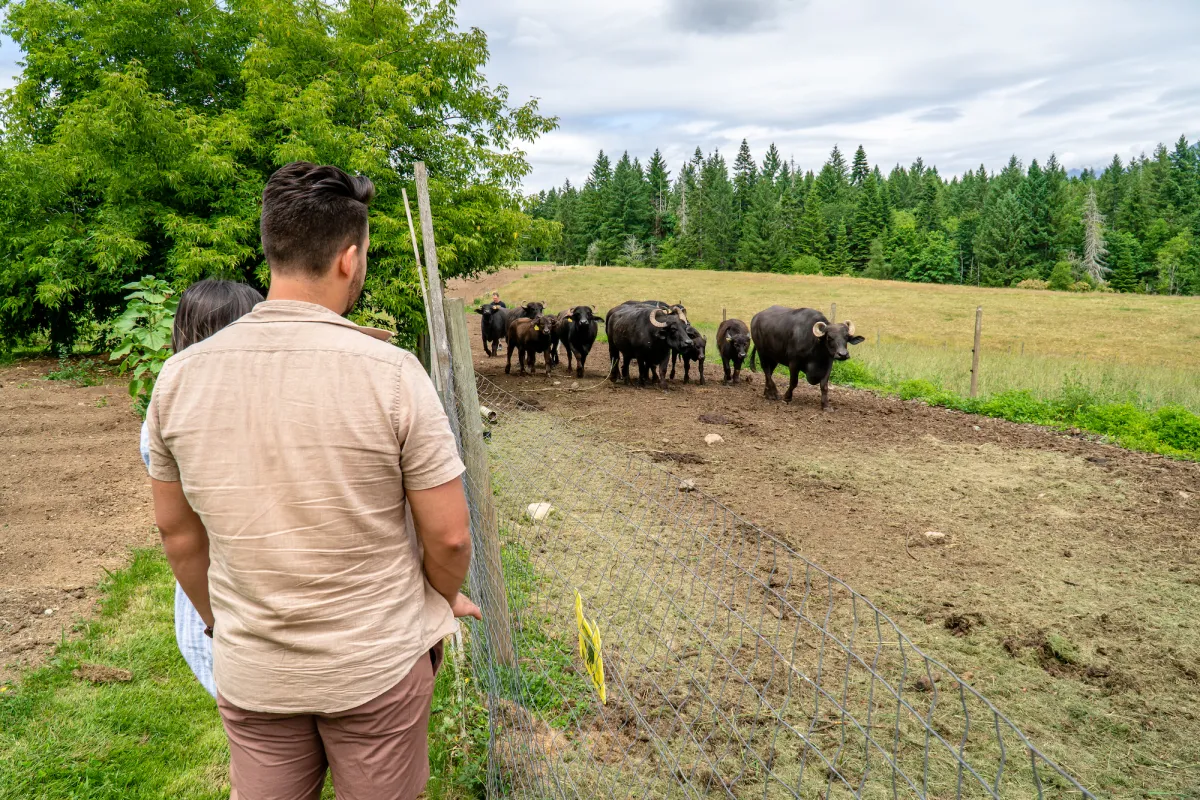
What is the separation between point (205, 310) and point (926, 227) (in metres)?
91.2

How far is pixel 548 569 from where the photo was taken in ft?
18.4

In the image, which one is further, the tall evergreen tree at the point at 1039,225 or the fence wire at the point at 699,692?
the tall evergreen tree at the point at 1039,225

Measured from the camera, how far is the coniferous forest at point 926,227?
6544 cm

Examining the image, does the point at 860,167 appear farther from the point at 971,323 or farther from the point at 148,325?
the point at 148,325

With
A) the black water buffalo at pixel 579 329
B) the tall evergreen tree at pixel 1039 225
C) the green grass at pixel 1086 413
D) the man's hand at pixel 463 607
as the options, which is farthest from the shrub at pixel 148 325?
the tall evergreen tree at pixel 1039 225

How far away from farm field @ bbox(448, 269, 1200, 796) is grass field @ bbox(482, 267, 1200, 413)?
3.99 m

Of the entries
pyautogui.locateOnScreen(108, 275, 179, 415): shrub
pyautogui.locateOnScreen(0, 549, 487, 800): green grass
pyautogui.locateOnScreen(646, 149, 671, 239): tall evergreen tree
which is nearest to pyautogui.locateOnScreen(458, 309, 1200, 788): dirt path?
pyautogui.locateOnScreen(0, 549, 487, 800): green grass

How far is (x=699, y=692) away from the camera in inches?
160

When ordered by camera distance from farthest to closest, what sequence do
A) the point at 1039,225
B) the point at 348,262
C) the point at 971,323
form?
the point at 1039,225 < the point at 971,323 < the point at 348,262

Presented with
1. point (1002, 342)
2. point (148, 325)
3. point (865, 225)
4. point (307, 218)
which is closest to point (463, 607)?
Result: point (307, 218)

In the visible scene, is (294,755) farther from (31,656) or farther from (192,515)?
(31,656)

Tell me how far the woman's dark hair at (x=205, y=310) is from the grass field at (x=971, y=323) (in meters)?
13.8

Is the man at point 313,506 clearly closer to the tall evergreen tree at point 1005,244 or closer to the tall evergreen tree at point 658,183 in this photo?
the tall evergreen tree at point 1005,244

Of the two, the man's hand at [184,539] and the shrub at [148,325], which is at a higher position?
the shrub at [148,325]
